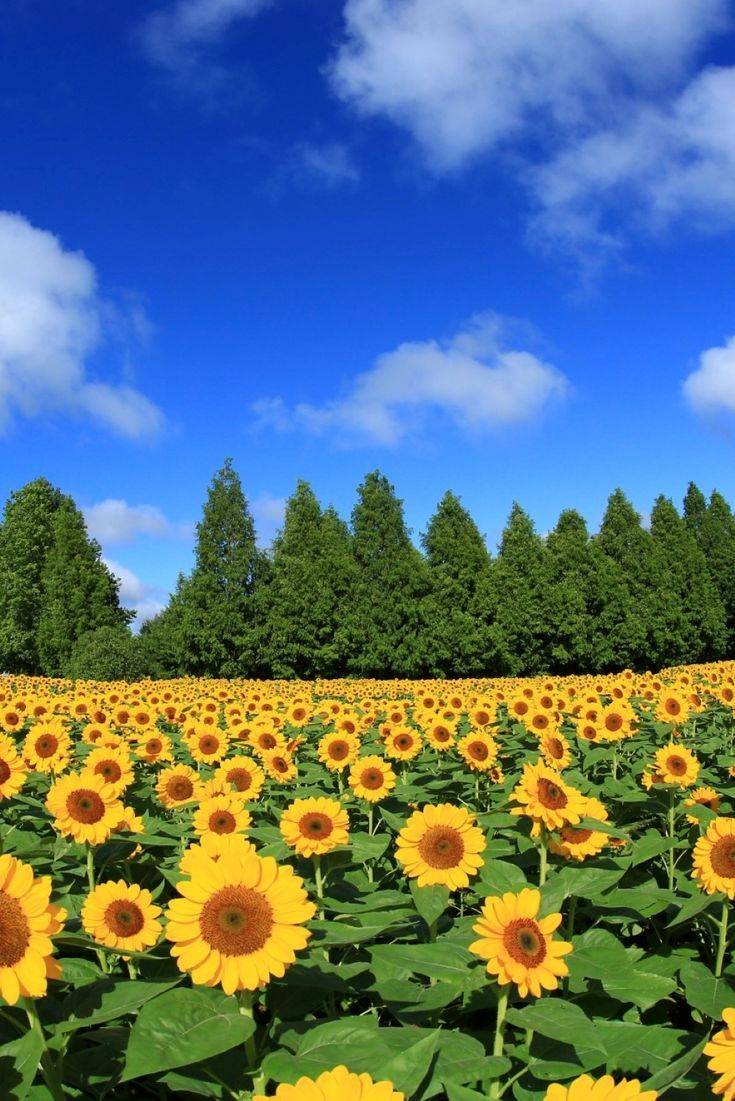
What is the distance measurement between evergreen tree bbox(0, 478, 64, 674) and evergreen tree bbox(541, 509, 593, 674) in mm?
29165

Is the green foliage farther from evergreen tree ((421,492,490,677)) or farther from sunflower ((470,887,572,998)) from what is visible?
sunflower ((470,887,572,998))

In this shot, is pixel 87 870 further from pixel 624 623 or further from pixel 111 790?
pixel 624 623

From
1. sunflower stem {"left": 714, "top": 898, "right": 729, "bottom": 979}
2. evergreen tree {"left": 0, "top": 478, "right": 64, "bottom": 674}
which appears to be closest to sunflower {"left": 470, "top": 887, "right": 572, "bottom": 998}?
sunflower stem {"left": 714, "top": 898, "right": 729, "bottom": 979}

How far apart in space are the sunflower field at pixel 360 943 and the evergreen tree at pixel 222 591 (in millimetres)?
36945

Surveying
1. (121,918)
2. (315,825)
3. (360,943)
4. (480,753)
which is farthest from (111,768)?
(360,943)

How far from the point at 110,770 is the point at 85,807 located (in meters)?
1.34

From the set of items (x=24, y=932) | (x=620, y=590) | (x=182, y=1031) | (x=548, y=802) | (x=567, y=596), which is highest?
(x=620, y=590)

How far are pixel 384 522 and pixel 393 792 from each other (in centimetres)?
3867

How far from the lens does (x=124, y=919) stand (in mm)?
2998

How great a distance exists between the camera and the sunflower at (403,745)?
7.10 m

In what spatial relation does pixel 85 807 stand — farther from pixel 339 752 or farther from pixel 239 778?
pixel 339 752

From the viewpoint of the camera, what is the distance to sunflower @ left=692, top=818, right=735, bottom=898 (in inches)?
134

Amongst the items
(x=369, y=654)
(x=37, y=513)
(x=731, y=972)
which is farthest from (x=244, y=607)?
(x=731, y=972)

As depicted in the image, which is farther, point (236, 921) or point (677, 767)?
point (677, 767)
